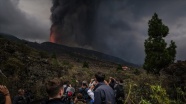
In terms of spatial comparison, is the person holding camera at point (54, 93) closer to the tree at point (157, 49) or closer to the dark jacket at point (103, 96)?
the dark jacket at point (103, 96)

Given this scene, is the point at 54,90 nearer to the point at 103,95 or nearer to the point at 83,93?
the point at 103,95

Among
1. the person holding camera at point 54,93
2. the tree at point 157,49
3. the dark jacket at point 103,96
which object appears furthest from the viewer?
the tree at point 157,49

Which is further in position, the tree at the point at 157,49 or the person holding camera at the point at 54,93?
the tree at the point at 157,49

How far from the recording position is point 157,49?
124 feet

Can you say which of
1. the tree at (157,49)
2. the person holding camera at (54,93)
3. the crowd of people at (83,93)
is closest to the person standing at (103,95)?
the crowd of people at (83,93)

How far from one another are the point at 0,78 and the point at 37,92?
566cm

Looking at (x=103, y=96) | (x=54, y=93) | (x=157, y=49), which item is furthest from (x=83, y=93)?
(x=157, y=49)

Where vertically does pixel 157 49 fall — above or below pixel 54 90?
above

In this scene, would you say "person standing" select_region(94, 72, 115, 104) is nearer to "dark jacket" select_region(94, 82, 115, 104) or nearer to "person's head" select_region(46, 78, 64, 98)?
"dark jacket" select_region(94, 82, 115, 104)

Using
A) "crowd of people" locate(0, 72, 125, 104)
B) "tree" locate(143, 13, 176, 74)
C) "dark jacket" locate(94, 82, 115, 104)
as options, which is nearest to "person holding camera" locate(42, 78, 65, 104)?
Result: "crowd of people" locate(0, 72, 125, 104)

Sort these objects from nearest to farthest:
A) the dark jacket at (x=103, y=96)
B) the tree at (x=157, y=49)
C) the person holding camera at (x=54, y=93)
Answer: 1. the person holding camera at (x=54, y=93)
2. the dark jacket at (x=103, y=96)
3. the tree at (x=157, y=49)

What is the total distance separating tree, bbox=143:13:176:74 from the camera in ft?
121

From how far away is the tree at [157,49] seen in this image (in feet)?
121

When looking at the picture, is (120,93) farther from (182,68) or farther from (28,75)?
(28,75)
